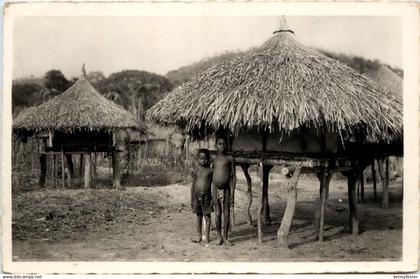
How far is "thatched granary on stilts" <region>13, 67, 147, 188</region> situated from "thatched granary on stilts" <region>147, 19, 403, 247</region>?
4.72 meters

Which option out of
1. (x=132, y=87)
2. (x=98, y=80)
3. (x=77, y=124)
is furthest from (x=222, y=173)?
(x=132, y=87)

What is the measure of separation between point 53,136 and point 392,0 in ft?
29.7

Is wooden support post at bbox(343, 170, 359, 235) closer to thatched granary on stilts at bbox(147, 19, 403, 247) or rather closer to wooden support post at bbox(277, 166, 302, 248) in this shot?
thatched granary on stilts at bbox(147, 19, 403, 247)

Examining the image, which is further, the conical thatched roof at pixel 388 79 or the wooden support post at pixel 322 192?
the conical thatched roof at pixel 388 79

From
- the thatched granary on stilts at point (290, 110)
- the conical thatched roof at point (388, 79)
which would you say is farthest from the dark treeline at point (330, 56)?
the thatched granary on stilts at point (290, 110)

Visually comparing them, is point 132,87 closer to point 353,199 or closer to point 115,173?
point 115,173

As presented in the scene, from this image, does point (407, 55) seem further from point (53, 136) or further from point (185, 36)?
point (53, 136)

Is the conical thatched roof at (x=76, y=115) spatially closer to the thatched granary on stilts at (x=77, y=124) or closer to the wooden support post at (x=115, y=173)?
the thatched granary on stilts at (x=77, y=124)

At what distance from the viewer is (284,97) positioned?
21.8ft

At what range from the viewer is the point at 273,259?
21.3 ft

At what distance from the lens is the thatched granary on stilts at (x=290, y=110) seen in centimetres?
665

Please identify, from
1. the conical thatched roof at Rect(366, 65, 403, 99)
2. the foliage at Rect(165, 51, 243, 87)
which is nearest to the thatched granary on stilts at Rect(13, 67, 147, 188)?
the foliage at Rect(165, 51, 243, 87)

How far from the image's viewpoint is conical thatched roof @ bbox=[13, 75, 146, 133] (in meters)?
12.0

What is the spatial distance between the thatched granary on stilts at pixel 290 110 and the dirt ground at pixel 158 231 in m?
→ 0.49
